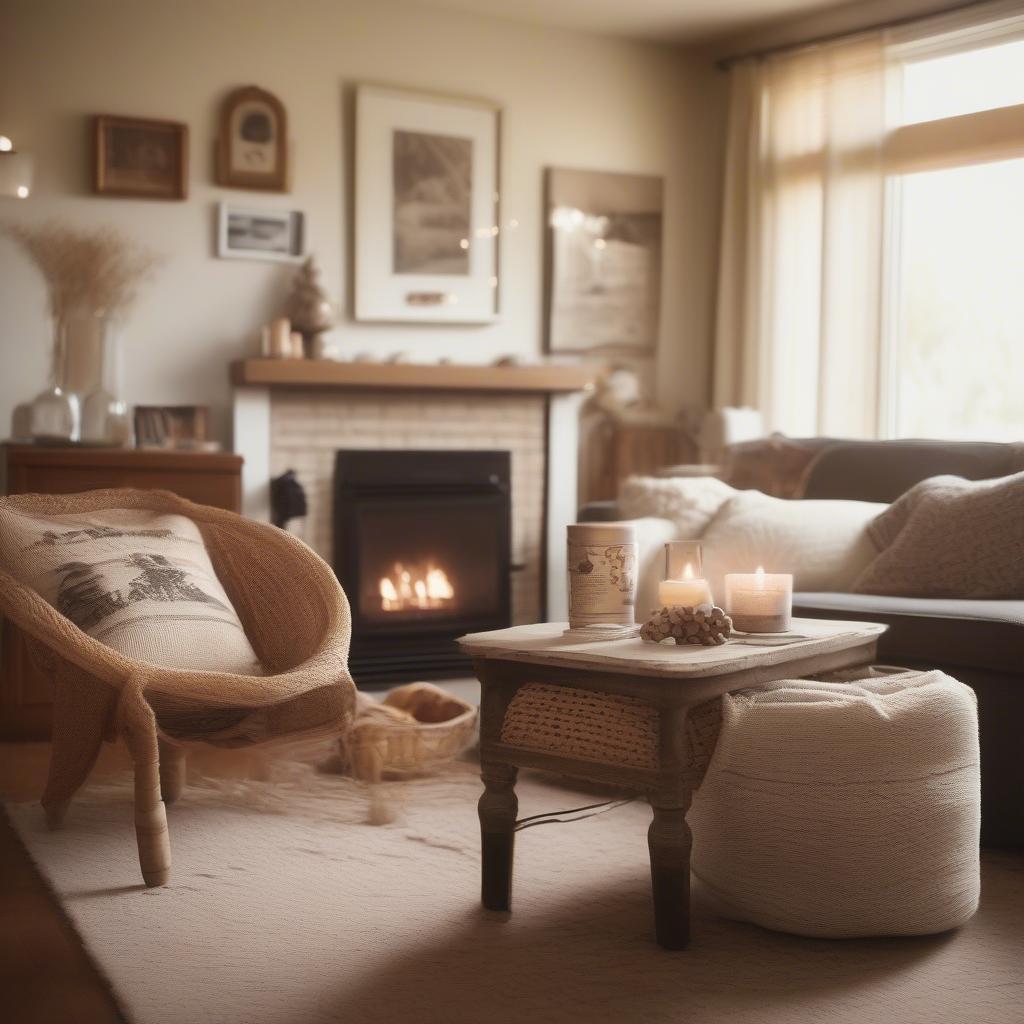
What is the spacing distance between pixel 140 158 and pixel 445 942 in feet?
10.8

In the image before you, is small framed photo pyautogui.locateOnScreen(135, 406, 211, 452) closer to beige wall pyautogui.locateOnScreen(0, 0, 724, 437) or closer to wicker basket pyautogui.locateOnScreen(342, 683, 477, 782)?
beige wall pyautogui.locateOnScreen(0, 0, 724, 437)

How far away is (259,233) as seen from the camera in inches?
189

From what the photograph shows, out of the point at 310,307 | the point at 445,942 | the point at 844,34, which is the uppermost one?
the point at 844,34

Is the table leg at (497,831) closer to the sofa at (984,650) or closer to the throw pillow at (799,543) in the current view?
the sofa at (984,650)

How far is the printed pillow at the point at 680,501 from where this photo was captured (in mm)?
3754

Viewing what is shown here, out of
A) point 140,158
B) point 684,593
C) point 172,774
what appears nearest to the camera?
point 684,593

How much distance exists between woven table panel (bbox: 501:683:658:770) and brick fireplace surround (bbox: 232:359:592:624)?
8.37ft

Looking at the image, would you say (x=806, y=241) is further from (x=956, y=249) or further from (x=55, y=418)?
(x=55, y=418)

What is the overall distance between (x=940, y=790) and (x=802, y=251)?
3.54 m

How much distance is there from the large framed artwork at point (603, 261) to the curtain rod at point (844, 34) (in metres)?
0.58

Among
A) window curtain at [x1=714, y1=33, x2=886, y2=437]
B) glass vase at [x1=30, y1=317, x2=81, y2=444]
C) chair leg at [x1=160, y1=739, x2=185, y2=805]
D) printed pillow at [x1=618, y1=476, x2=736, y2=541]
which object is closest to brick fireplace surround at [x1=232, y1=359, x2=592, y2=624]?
glass vase at [x1=30, y1=317, x2=81, y2=444]

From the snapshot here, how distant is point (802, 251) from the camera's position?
209 inches

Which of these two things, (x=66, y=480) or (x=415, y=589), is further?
(x=415, y=589)

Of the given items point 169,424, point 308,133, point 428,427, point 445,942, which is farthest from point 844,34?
point 445,942
